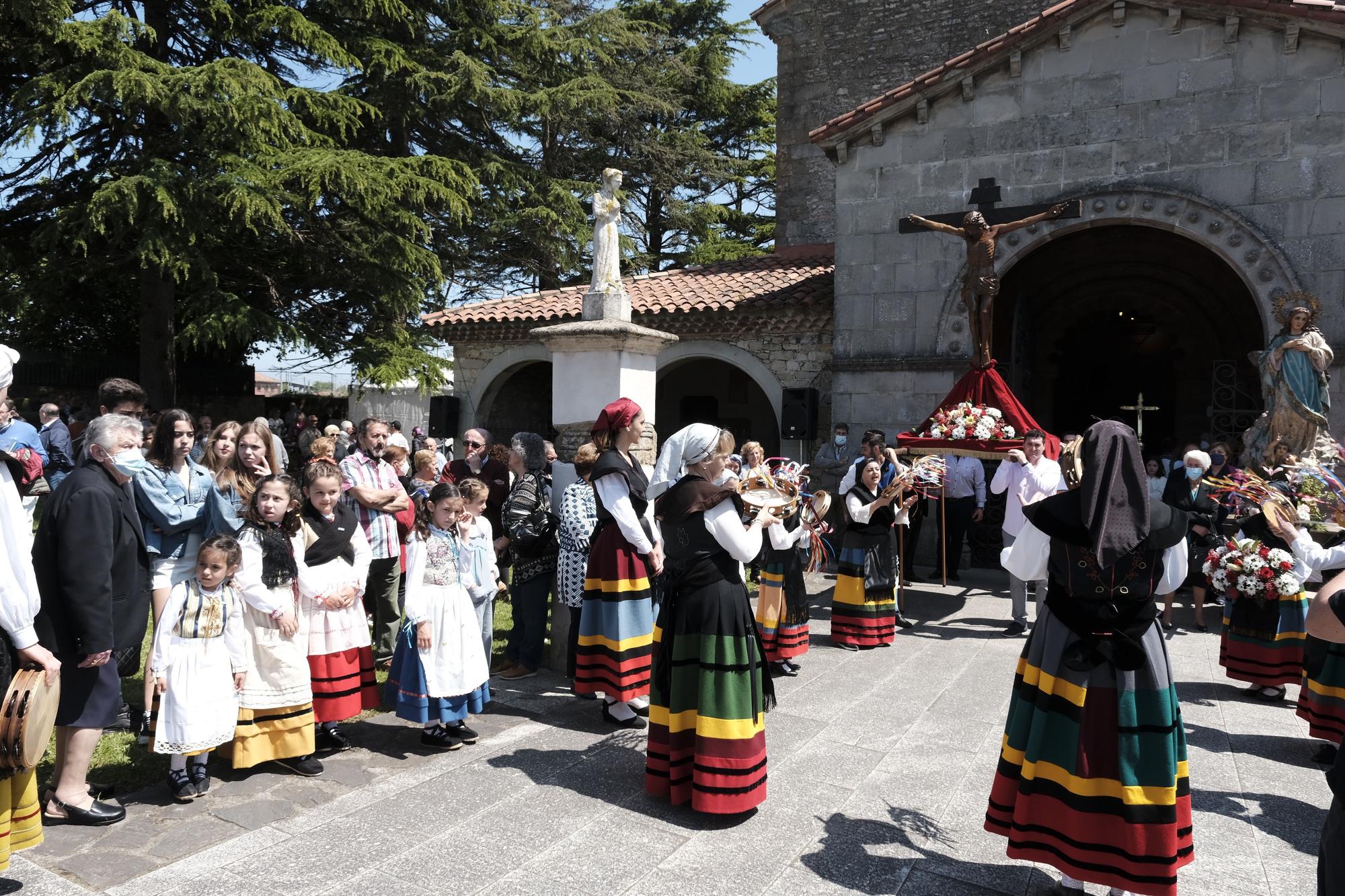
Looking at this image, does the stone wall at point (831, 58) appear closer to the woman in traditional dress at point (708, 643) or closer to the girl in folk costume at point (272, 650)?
the woman in traditional dress at point (708, 643)

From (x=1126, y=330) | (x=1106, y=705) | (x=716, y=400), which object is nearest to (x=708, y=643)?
(x=1106, y=705)

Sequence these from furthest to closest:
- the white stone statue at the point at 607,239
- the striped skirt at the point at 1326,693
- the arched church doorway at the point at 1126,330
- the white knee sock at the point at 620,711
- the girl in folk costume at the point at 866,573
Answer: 1. the arched church doorway at the point at 1126,330
2. the girl in folk costume at the point at 866,573
3. the white stone statue at the point at 607,239
4. the white knee sock at the point at 620,711
5. the striped skirt at the point at 1326,693

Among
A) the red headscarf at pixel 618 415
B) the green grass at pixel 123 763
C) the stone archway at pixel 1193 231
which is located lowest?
the green grass at pixel 123 763

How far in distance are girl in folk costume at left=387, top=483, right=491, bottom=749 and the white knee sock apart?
76 centimetres

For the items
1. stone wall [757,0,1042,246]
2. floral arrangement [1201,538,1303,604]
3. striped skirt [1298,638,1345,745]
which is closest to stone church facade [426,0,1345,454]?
stone wall [757,0,1042,246]

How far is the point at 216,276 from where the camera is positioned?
49.0 feet

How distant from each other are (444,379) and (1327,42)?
13.8 metres

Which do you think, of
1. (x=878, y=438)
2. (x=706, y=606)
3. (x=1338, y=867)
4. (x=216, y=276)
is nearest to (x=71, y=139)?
(x=216, y=276)

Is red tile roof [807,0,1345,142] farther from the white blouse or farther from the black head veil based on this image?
the black head veil

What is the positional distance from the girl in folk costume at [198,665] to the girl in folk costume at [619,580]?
6.04 feet

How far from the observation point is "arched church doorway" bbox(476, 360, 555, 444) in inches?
647

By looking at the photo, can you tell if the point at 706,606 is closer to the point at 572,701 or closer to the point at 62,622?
the point at 572,701

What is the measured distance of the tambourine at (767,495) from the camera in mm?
4281

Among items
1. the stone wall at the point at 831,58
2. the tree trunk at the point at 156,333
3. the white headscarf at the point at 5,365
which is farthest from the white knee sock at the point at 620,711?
the tree trunk at the point at 156,333
